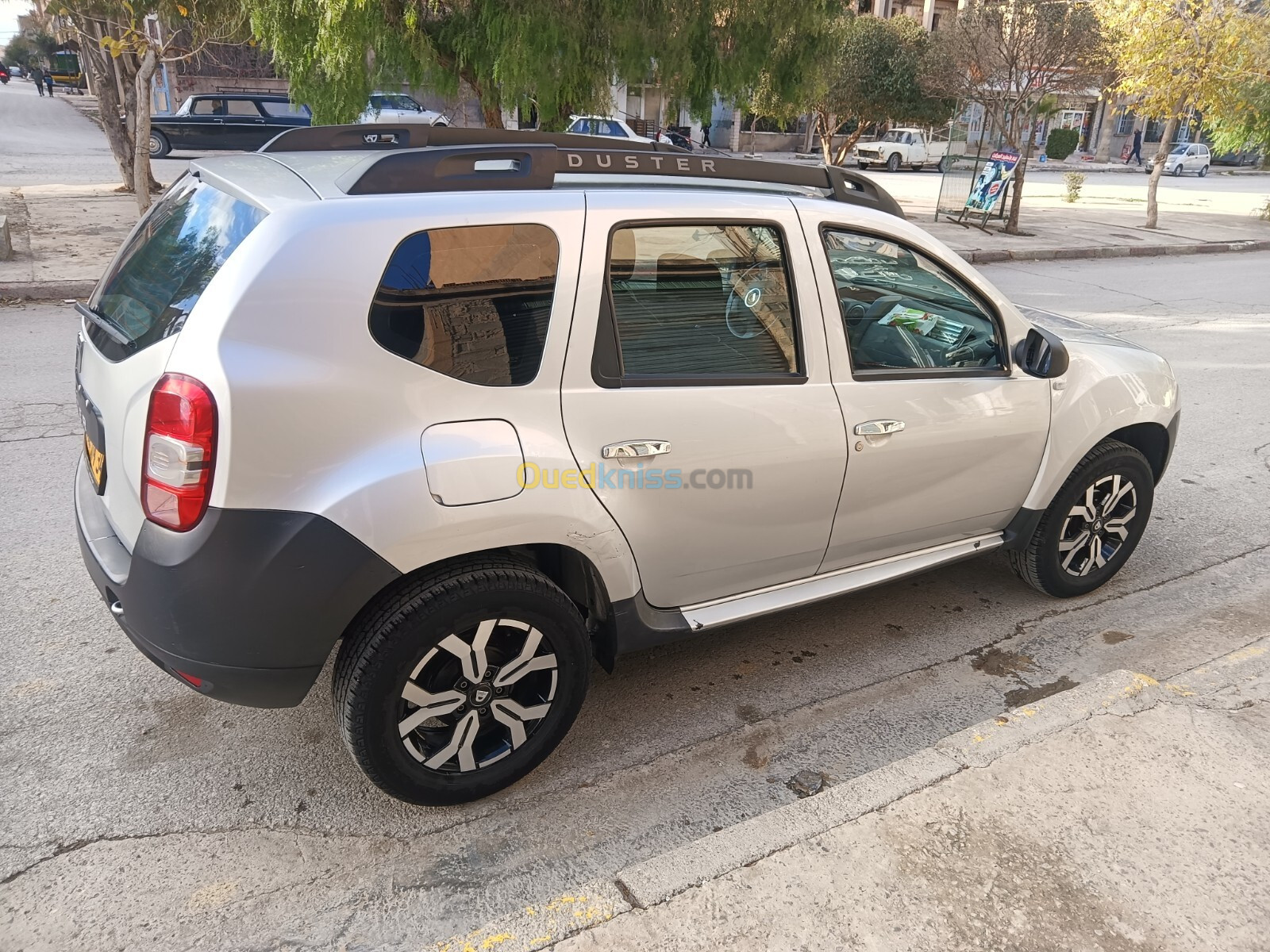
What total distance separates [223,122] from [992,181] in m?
19.1

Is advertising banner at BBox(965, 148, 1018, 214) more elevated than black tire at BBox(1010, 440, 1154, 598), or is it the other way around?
advertising banner at BBox(965, 148, 1018, 214)

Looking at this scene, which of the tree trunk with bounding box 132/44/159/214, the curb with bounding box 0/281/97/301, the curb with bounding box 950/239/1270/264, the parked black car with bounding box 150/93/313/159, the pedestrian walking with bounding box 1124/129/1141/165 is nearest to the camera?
the curb with bounding box 0/281/97/301

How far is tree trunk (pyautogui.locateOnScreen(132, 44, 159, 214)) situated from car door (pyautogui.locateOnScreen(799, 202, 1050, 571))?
10.8 meters

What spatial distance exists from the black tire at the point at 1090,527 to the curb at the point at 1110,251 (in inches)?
388

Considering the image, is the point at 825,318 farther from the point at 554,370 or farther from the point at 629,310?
the point at 554,370

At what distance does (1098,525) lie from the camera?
4.08m

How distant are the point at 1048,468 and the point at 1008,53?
584 inches

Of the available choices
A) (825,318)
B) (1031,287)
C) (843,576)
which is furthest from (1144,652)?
(1031,287)

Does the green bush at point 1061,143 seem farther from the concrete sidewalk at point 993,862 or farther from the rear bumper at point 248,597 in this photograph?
the rear bumper at point 248,597

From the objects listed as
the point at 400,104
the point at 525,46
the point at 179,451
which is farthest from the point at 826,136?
the point at 179,451

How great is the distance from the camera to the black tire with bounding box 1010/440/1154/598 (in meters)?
3.88

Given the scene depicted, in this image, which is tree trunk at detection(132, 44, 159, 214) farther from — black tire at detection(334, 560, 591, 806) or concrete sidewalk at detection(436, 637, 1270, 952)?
concrete sidewalk at detection(436, 637, 1270, 952)

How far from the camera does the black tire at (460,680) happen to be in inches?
96.7

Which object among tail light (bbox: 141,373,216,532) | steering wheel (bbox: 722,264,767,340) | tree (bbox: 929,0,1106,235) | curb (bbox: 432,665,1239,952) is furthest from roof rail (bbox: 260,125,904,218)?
tree (bbox: 929,0,1106,235)
